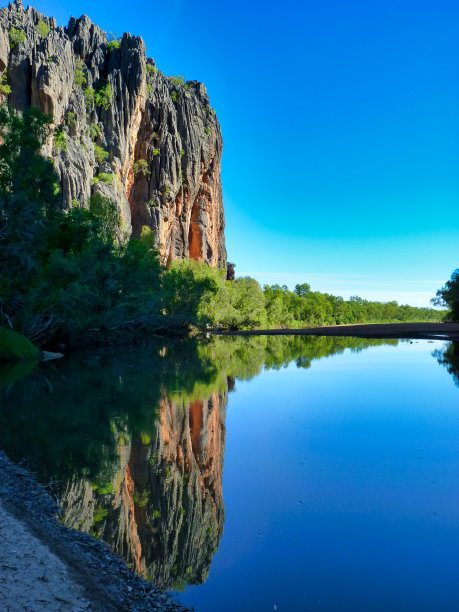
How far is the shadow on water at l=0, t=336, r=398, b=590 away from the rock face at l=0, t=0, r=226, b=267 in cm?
3278

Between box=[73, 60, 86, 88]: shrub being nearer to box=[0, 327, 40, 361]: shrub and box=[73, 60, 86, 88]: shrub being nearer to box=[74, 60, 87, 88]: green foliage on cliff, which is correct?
box=[74, 60, 87, 88]: green foliage on cliff

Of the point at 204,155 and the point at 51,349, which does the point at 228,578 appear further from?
the point at 204,155

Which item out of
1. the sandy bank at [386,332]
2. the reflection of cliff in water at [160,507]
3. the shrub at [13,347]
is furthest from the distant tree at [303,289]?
the reflection of cliff in water at [160,507]

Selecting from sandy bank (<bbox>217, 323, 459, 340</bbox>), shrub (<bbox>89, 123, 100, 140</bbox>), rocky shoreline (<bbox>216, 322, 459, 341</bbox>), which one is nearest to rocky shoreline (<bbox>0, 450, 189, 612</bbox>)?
rocky shoreline (<bbox>216, 322, 459, 341</bbox>)

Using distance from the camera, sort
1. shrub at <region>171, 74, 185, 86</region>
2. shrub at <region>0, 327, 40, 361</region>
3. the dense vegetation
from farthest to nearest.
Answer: shrub at <region>171, 74, 185, 86</region> → shrub at <region>0, 327, 40, 361</region> → the dense vegetation

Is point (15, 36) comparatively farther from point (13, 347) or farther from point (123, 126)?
point (13, 347)

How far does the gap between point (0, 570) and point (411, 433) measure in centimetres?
872

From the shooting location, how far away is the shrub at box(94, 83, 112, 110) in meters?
58.5

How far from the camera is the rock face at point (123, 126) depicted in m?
47.1

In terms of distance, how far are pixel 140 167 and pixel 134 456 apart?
65697 mm

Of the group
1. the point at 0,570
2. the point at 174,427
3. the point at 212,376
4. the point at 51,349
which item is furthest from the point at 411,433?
the point at 51,349

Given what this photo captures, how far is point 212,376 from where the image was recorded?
18.4 m

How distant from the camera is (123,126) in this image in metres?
61.2

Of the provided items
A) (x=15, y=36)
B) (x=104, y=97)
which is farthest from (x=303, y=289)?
(x=15, y=36)
